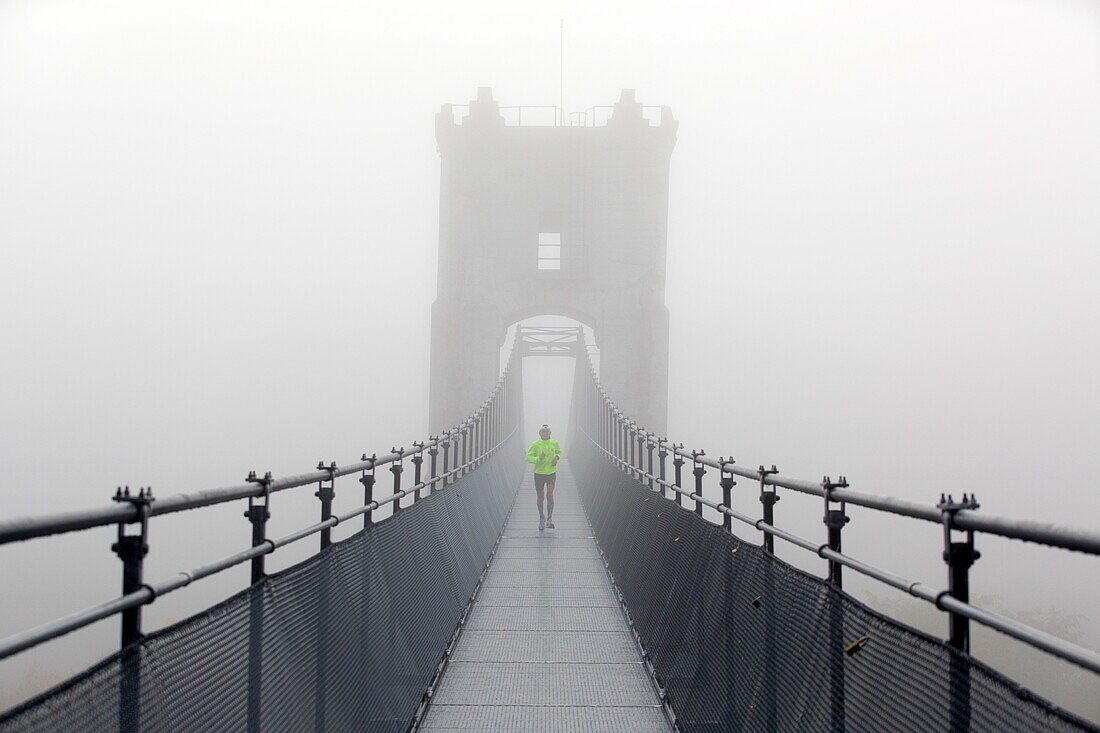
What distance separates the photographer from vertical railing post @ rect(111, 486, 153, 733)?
253cm

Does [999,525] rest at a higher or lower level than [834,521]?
higher

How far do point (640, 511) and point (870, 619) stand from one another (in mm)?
6525

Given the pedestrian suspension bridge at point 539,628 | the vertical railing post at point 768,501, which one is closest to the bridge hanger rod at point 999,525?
the pedestrian suspension bridge at point 539,628

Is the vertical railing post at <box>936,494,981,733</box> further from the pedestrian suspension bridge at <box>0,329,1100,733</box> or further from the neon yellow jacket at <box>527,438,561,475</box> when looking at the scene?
the neon yellow jacket at <box>527,438,561,475</box>

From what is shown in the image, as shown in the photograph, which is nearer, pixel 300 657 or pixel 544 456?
pixel 300 657

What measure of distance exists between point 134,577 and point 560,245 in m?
40.0

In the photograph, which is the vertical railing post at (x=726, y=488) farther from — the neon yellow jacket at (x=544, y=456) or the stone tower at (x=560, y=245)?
the stone tower at (x=560, y=245)

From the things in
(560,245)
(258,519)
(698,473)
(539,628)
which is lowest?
(539,628)

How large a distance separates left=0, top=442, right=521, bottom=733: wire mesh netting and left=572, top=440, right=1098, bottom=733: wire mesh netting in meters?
1.62

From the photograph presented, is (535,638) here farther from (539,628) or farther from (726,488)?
(726,488)

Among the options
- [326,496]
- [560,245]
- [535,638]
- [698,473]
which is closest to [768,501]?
[326,496]

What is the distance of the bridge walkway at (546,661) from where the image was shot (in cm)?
629

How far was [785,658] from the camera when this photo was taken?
13.1ft

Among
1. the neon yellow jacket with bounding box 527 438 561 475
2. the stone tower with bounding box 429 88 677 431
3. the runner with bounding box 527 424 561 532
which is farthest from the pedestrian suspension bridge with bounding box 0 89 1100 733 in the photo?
the stone tower with bounding box 429 88 677 431
